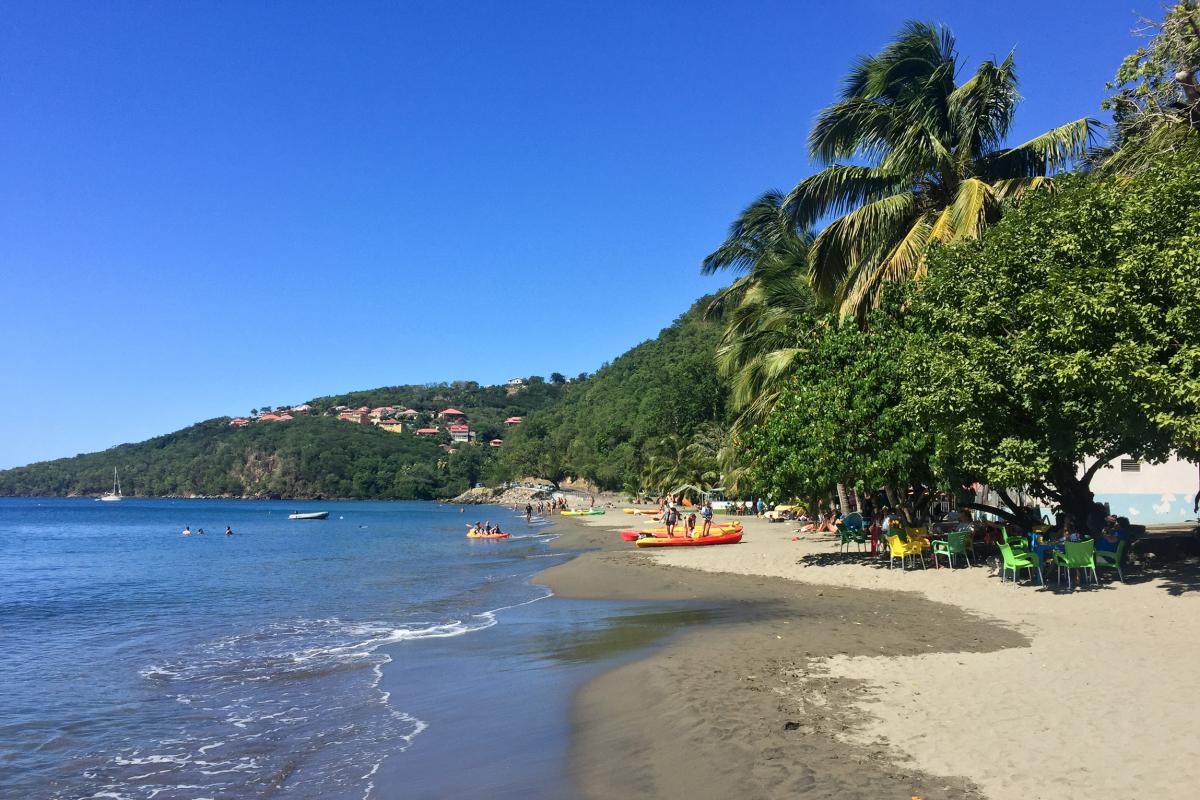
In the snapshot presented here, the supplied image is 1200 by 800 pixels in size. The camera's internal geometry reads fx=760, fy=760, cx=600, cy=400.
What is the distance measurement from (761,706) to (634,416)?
8347 centimetres

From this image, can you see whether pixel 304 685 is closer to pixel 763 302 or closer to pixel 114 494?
pixel 763 302

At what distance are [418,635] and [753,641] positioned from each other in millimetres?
6296

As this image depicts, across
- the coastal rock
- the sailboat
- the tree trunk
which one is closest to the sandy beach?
the tree trunk

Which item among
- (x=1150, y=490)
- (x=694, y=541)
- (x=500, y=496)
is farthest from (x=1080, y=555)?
(x=500, y=496)

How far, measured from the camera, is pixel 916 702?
6895mm

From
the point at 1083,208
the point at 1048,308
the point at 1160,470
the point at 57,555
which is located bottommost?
the point at 57,555

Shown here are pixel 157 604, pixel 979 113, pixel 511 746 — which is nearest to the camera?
pixel 511 746

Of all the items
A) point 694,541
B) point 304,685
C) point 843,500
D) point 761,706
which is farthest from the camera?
point 694,541

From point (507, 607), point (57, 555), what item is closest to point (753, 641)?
point (507, 607)

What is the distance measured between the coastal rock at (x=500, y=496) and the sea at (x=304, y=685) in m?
80.7

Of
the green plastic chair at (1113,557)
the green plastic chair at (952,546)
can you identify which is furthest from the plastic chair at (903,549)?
the green plastic chair at (1113,557)

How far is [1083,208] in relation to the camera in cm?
1141

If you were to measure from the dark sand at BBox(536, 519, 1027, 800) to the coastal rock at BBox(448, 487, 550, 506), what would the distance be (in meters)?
91.3

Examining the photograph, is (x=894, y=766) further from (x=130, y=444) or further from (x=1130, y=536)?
(x=130, y=444)
